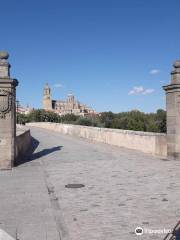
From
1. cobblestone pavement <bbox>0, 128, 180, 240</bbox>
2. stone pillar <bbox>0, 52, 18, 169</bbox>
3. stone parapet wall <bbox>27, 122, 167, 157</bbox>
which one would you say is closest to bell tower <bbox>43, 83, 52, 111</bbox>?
stone parapet wall <bbox>27, 122, 167, 157</bbox>

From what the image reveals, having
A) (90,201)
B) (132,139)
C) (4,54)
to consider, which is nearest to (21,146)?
(4,54)

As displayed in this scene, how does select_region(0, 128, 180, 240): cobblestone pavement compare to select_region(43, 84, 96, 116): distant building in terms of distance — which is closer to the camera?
select_region(0, 128, 180, 240): cobblestone pavement

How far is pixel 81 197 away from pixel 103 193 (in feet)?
1.89

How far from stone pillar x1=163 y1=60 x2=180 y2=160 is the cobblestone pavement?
126 centimetres

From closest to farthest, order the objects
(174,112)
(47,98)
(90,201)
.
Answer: (90,201), (174,112), (47,98)

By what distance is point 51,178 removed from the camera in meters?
9.51

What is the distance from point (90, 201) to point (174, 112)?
6876 millimetres

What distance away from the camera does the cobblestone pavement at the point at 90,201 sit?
17.0 ft

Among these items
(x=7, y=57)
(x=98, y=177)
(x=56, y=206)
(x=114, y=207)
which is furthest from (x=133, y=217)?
(x=7, y=57)

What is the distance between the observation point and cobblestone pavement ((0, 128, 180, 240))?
204 inches

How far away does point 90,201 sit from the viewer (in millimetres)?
6805

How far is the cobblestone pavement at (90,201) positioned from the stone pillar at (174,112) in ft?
4.13

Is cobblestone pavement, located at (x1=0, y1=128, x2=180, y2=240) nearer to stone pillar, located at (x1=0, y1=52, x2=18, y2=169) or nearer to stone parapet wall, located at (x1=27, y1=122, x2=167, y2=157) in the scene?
stone pillar, located at (x1=0, y1=52, x2=18, y2=169)

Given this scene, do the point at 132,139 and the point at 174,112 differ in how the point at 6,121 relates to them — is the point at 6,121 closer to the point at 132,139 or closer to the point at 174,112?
the point at 174,112
